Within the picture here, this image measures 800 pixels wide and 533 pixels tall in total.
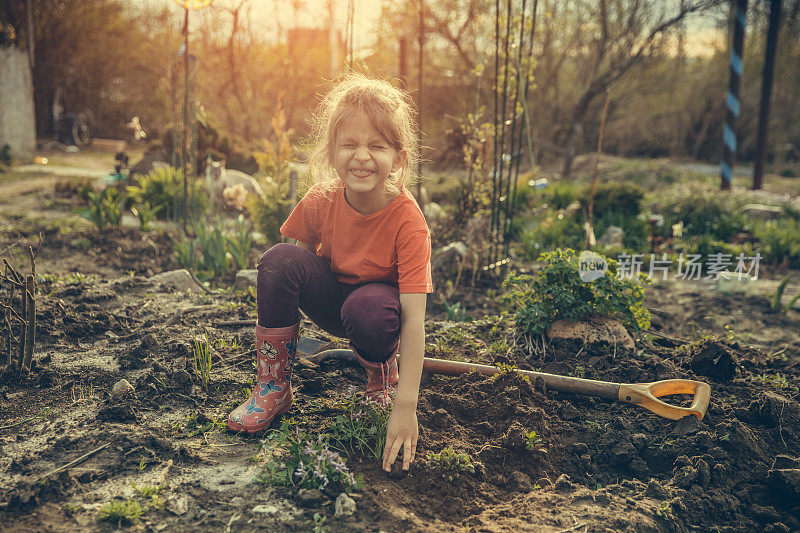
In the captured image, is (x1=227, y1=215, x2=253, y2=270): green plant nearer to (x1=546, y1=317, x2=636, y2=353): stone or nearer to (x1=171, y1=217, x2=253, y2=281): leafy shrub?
(x1=171, y1=217, x2=253, y2=281): leafy shrub

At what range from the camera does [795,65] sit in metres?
12.0

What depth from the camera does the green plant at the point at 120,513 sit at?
1.61 meters

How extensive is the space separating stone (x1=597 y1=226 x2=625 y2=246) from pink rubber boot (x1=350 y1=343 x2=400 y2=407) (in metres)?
3.25

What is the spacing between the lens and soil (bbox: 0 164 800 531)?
1.71m

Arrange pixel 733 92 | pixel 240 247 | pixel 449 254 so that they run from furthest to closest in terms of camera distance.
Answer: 1. pixel 733 92
2. pixel 449 254
3. pixel 240 247

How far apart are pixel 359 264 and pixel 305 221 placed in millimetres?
300

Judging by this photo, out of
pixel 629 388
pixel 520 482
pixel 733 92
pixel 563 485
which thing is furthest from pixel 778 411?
pixel 733 92

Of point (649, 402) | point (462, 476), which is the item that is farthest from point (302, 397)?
point (649, 402)

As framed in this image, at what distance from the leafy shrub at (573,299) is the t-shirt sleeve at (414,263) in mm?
1017

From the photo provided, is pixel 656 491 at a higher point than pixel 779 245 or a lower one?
lower

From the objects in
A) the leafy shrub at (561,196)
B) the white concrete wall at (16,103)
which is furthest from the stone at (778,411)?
the white concrete wall at (16,103)

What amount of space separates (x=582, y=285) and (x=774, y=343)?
4.33 feet

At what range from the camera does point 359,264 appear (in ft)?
7.24

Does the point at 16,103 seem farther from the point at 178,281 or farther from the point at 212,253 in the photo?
the point at 178,281
